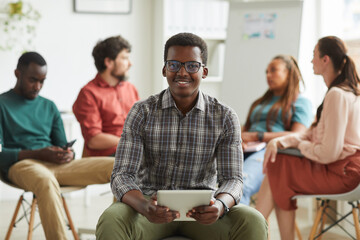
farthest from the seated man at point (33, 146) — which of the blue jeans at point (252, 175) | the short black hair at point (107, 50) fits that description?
the blue jeans at point (252, 175)

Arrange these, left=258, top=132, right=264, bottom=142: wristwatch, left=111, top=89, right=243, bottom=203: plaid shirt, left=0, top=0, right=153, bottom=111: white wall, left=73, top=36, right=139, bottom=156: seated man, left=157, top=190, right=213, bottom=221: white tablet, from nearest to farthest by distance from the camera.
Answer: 1. left=157, top=190, right=213, bottom=221: white tablet
2. left=111, top=89, right=243, bottom=203: plaid shirt
3. left=73, top=36, right=139, bottom=156: seated man
4. left=258, top=132, right=264, bottom=142: wristwatch
5. left=0, top=0, right=153, bottom=111: white wall

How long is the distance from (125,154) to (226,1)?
3.16 m

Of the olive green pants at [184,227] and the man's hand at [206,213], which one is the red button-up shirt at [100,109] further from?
the man's hand at [206,213]

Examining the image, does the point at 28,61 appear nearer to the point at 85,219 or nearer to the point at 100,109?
the point at 100,109

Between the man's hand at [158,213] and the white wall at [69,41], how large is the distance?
10.2ft

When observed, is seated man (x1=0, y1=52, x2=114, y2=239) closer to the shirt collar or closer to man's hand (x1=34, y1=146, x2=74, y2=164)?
man's hand (x1=34, y1=146, x2=74, y2=164)

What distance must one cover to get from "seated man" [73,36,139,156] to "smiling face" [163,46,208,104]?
130 centimetres

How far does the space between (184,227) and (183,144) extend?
0.31m

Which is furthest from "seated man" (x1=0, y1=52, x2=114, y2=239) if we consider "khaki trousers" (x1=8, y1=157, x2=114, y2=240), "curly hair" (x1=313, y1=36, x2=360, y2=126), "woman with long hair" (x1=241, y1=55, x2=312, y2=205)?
"curly hair" (x1=313, y1=36, x2=360, y2=126)

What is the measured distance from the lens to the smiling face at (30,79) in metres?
2.88

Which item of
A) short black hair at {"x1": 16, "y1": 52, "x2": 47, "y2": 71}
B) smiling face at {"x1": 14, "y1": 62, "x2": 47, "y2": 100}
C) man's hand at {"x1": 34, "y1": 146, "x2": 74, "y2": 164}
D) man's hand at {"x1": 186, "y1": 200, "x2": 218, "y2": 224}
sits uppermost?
short black hair at {"x1": 16, "y1": 52, "x2": 47, "y2": 71}

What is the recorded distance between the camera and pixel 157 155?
6.37 feet

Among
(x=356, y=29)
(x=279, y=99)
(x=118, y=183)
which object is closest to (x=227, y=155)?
(x=118, y=183)

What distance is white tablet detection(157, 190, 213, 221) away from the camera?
1583 millimetres
